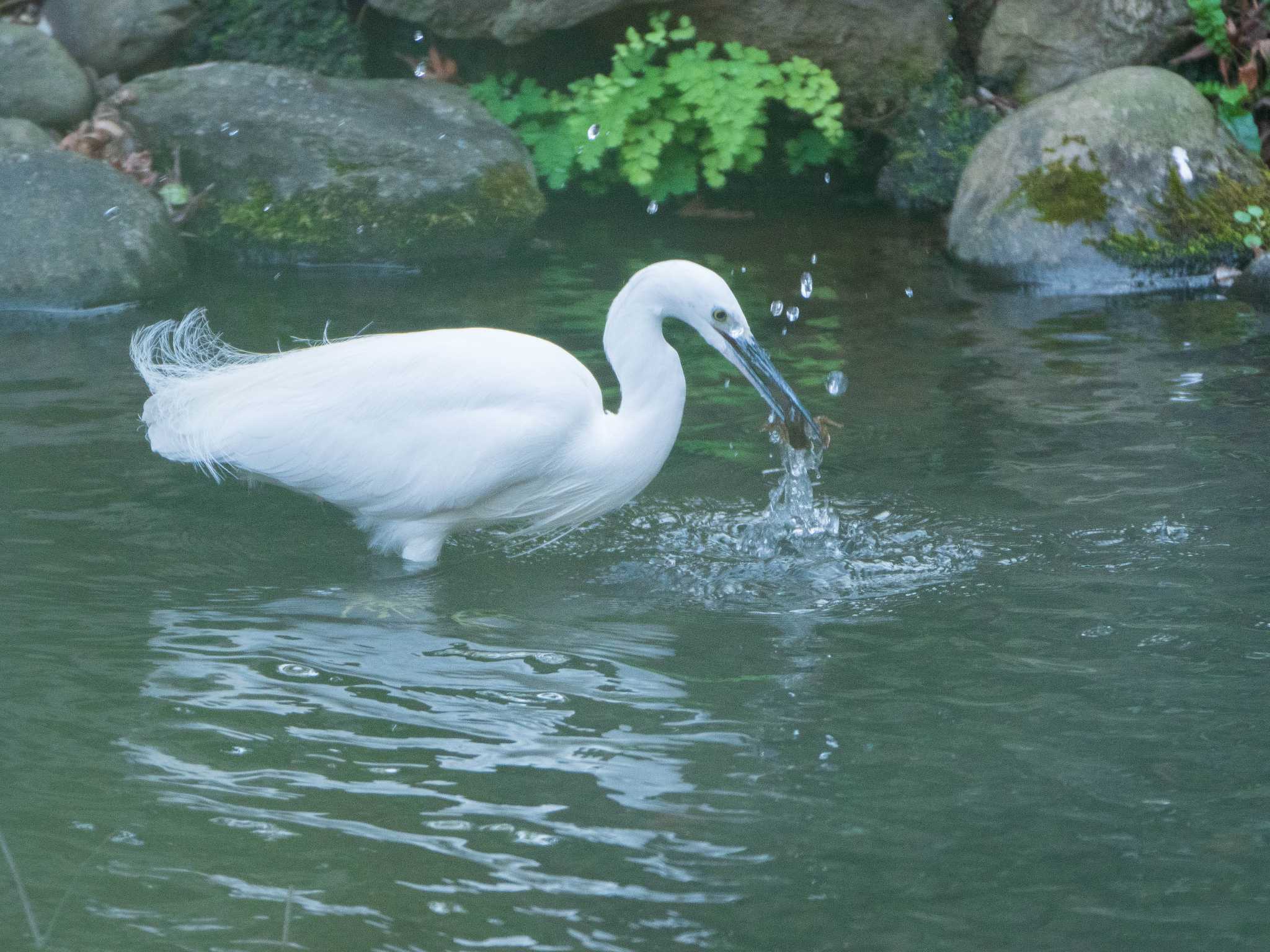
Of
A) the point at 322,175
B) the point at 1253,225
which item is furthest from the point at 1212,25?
the point at 322,175

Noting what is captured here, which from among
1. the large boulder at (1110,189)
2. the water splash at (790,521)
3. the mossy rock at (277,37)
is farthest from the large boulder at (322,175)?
the water splash at (790,521)

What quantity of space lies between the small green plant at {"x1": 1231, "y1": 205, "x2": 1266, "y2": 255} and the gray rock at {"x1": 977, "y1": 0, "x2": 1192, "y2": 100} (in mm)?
1681

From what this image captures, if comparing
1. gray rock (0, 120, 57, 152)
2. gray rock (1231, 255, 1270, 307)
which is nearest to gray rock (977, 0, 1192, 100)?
gray rock (1231, 255, 1270, 307)

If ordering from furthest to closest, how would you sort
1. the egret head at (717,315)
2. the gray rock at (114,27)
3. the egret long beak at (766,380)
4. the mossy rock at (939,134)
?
the mossy rock at (939,134) → the gray rock at (114,27) → the egret long beak at (766,380) → the egret head at (717,315)

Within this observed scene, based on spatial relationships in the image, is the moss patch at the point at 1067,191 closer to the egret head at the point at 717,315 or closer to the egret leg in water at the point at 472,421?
the egret leg in water at the point at 472,421

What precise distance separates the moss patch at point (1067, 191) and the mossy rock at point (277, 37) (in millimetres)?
4827

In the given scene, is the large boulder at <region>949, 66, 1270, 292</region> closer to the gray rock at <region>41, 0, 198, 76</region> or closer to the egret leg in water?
the egret leg in water

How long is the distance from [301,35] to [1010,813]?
28.4 ft

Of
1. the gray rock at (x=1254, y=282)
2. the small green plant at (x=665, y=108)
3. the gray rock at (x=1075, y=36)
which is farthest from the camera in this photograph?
the gray rock at (x=1075, y=36)

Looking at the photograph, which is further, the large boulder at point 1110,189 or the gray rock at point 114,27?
the gray rock at point 114,27

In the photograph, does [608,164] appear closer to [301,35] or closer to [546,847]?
[301,35]

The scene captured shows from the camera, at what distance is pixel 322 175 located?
890cm

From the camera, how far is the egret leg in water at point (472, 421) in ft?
15.5

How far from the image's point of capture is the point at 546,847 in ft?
10.7
